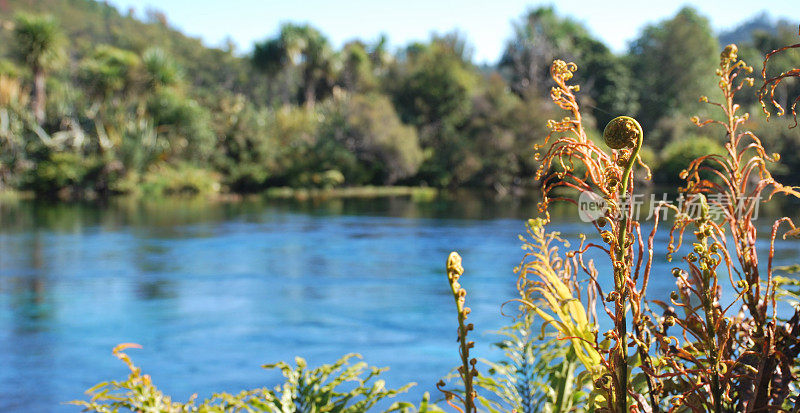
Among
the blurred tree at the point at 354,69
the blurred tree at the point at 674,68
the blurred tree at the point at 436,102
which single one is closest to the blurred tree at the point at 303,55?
the blurred tree at the point at 354,69

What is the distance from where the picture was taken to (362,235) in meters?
14.0

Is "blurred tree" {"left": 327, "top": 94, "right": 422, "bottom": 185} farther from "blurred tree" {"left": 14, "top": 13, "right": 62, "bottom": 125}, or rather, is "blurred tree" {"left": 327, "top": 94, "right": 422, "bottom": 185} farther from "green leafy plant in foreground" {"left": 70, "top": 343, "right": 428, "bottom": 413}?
"green leafy plant in foreground" {"left": 70, "top": 343, "right": 428, "bottom": 413}

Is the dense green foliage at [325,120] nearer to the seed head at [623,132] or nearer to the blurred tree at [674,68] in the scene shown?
the blurred tree at [674,68]

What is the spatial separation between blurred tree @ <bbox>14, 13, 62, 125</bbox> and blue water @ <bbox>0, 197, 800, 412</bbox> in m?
13.4

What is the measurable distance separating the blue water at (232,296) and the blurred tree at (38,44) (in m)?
13.4

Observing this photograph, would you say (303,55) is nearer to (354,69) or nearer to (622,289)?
(354,69)

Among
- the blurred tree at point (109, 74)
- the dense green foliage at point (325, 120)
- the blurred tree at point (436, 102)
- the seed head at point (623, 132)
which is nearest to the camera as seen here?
the seed head at point (623, 132)

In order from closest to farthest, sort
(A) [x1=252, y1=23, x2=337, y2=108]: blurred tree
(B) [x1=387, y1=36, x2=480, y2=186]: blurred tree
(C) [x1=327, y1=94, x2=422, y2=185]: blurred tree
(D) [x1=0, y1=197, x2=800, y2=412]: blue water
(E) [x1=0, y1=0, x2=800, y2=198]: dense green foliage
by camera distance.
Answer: (D) [x1=0, y1=197, x2=800, y2=412]: blue water → (E) [x1=0, y1=0, x2=800, y2=198]: dense green foliage → (C) [x1=327, y1=94, x2=422, y2=185]: blurred tree → (B) [x1=387, y1=36, x2=480, y2=186]: blurred tree → (A) [x1=252, y1=23, x2=337, y2=108]: blurred tree

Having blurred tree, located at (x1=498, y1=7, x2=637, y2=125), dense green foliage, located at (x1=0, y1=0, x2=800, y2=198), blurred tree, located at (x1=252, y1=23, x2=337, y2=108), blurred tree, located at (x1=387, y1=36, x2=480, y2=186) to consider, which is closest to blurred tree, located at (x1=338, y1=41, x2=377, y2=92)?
blurred tree, located at (x1=252, y1=23, x2=337, y2=108)

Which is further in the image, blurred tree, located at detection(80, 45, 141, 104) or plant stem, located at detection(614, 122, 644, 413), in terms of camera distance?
blurred tree, located at detection(80, 45, 141, 104)

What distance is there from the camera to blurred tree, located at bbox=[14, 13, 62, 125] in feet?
90.4

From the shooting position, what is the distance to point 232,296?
8.03 metres

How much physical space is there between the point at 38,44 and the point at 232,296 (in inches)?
962

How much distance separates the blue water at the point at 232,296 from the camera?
17.0ft
